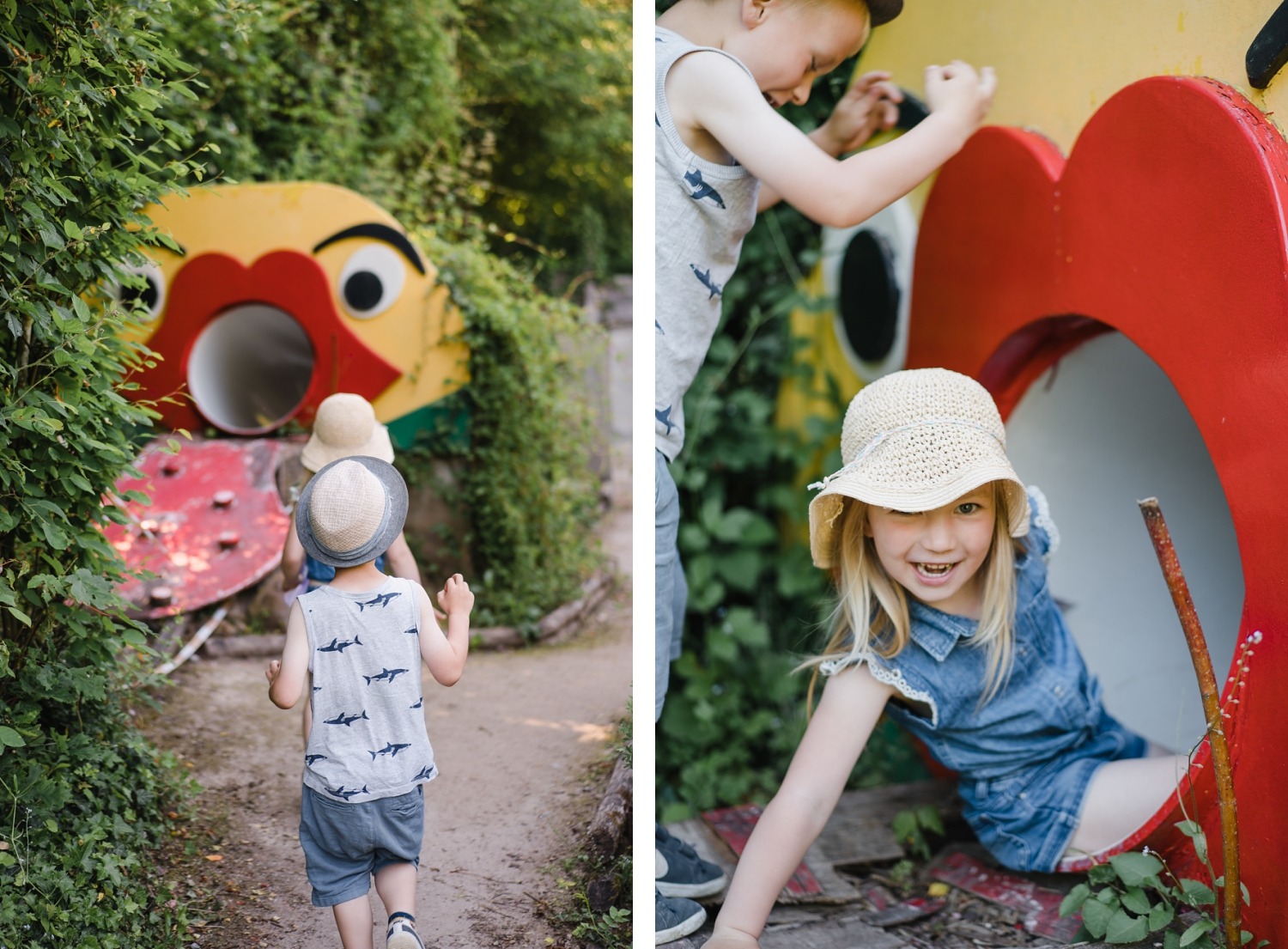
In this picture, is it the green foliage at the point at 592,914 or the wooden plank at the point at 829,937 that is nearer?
the green foliage at the point at 592,914

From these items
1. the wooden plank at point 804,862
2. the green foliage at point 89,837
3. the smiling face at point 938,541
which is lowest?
the wooden plank at point 804,862

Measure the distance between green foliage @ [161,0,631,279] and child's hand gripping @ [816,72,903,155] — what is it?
52 centimetres

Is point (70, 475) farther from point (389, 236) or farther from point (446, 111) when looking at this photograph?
point (446, 111)

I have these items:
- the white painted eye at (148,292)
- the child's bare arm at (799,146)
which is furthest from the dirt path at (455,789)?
the child's bare arm at (799,146)

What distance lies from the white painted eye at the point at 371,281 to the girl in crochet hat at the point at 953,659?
1.01 metres

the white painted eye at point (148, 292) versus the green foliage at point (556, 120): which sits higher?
the green foliage at point (556, 120)

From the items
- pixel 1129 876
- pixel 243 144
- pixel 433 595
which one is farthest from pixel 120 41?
pixel 1129 876

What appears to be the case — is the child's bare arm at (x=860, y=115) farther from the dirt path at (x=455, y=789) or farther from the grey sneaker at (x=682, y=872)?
the grey sneaker at (x=682, y=872)

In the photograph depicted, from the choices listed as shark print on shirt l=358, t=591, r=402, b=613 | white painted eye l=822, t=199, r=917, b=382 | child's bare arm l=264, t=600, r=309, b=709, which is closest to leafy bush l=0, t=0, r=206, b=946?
child's bare arm l=264, t=600, r=309, b=709

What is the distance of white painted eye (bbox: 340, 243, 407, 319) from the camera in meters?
2.25

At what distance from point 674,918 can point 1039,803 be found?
80 centimetres

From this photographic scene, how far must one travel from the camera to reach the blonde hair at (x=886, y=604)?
2.09m

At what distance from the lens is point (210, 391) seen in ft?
6.83

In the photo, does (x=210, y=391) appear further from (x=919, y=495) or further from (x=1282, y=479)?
(x=1282, y=479)
